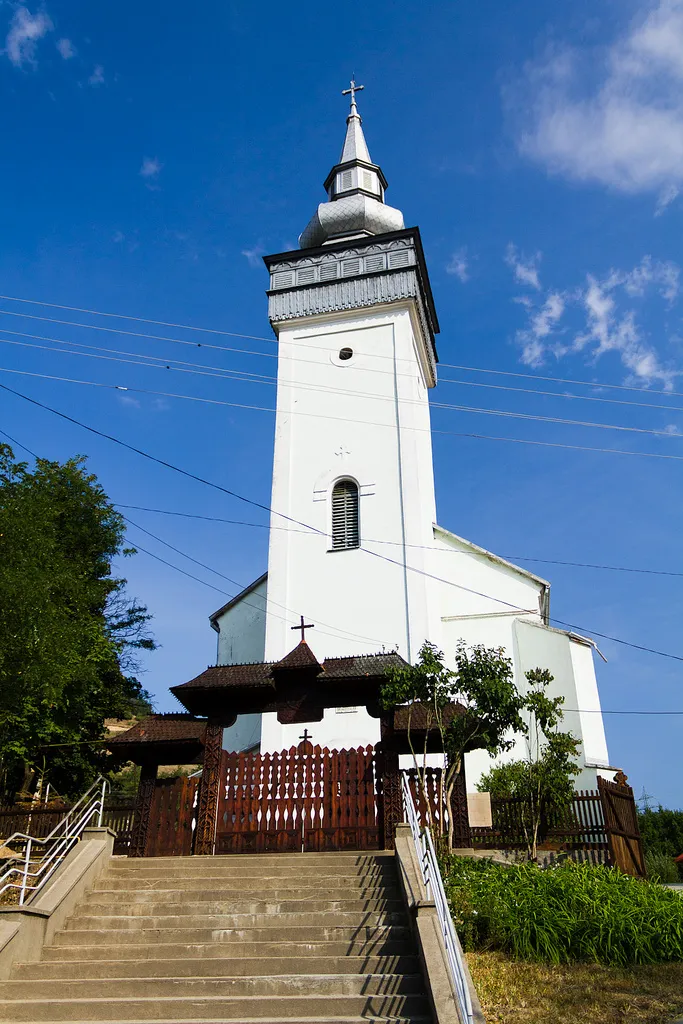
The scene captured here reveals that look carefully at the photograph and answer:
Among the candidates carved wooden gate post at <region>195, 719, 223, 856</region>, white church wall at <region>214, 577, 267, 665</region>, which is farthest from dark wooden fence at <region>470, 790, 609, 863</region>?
white church wall at <region>214, 577, 267, 665</region>

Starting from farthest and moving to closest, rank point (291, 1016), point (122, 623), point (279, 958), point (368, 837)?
point (122, 623) → point (368, 837) → point (279, 958) → point (291, 1016)

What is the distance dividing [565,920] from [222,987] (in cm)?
402

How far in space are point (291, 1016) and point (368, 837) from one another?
4.72 metres

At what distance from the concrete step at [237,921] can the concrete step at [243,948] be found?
0.29m

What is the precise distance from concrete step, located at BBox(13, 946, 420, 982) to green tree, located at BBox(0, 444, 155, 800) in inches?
235

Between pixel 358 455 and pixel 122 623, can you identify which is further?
pixel 122 623

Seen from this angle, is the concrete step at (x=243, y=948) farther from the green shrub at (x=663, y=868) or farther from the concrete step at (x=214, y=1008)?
the green shrub at (x=663, y=868)

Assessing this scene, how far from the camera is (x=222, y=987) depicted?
7500 mm

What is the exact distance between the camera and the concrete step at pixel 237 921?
28.9ft

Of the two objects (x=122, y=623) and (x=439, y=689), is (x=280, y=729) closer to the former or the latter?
(x=439, y=689)

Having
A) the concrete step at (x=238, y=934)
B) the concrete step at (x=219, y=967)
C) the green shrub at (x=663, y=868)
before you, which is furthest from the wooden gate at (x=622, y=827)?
the concrete step at (x=219, y=967)

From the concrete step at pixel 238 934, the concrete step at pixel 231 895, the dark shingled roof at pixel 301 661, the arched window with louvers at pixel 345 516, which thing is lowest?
the concrete step at pixel 238 934

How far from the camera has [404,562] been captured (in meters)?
21.1

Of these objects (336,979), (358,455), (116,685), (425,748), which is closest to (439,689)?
(425,748)
